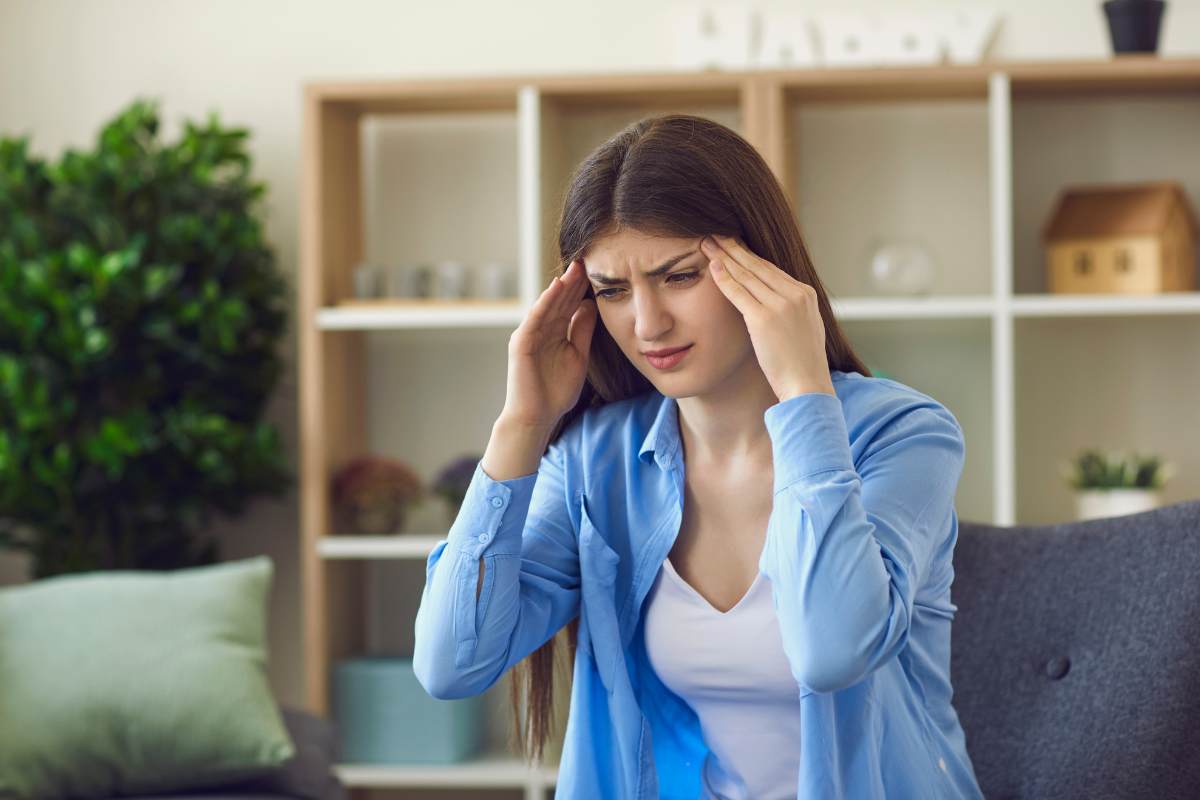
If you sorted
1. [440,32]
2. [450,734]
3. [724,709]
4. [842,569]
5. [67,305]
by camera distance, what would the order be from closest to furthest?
[842,569] < [724,709] < [67,305] < [450,734] < [440,32]

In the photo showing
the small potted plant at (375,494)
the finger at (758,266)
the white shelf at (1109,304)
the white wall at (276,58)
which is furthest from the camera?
the white wall at (276,58)

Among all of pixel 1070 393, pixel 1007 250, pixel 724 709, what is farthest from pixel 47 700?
pixel 1070 393

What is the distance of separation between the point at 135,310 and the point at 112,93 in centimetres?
87

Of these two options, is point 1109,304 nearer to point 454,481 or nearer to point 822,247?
point 822,247

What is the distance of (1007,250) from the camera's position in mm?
3010

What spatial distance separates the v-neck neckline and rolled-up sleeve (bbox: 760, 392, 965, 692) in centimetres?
12

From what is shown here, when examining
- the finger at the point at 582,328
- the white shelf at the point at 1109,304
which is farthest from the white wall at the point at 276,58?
the finger at the point at 582,328

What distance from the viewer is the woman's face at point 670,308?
138 cm

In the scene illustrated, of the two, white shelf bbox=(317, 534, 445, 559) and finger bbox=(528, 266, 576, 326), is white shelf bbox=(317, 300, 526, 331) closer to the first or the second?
white shelf bbox=(317, 534, 445, 559)

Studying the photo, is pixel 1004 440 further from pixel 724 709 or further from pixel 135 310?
pixel 135 310

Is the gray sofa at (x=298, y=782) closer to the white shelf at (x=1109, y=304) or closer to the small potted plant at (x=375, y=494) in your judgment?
the small potted plant at (x=375, y=494)

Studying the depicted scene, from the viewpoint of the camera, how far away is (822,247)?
Result: 3.41 m

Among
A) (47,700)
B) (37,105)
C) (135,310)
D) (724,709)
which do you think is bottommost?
(47,700)

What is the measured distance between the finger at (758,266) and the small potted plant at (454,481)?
1863 millimetres
